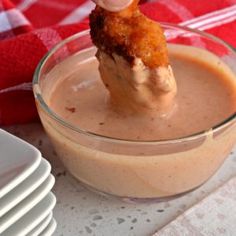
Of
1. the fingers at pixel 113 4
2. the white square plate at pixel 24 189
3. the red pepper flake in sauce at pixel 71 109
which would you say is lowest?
the red pepper flake in sauce at pixel 71 109

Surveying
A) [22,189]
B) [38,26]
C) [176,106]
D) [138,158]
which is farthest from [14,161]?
[38,26]

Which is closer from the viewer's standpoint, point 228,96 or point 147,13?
point 228,96

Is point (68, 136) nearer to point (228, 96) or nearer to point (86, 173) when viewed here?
point (86, 173)

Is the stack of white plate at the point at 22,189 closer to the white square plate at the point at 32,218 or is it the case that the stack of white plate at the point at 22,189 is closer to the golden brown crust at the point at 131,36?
the white square plate at the point at 32,218

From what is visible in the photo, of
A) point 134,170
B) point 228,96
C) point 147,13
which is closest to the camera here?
point 134,170

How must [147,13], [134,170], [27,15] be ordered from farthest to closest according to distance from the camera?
[27,15]
[147,13]
[134,170]

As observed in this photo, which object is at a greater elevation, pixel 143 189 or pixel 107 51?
pixel 107 51

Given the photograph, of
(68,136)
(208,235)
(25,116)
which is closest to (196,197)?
(208,235)

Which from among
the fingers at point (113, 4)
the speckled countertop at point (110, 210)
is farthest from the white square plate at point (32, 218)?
the fingers at point (113, 4)
